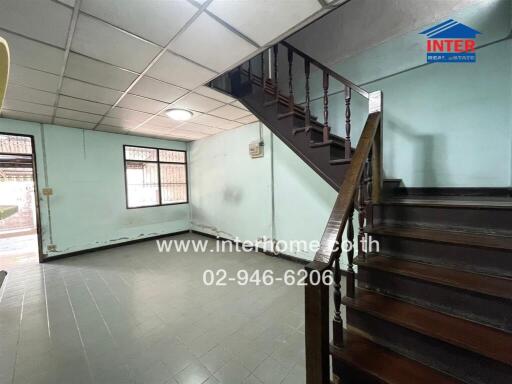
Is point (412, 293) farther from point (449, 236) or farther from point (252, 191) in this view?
point (252, 191)

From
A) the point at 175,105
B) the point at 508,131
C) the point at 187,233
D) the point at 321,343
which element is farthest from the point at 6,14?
the point at 187,233

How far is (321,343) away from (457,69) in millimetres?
2919

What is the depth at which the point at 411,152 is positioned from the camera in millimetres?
2482

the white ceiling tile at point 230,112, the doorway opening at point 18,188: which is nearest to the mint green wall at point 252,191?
the white ceiling tile at point 230,112

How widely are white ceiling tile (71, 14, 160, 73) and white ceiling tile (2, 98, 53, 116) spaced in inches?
77.9

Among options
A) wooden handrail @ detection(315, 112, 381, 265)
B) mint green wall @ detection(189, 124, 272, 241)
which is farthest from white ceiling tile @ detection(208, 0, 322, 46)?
mint green wall @ detection(189, 124, 272, 241)

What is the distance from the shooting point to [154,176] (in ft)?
18.4

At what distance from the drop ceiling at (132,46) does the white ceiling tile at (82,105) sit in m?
0.01

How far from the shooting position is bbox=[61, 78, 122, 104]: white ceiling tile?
8.18ft

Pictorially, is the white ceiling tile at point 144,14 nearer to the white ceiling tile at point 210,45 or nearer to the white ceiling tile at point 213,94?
the white ceiling tile at point 210,45

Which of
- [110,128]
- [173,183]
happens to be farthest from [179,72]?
[173,183]

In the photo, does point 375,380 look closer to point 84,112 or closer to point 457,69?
point 457,69

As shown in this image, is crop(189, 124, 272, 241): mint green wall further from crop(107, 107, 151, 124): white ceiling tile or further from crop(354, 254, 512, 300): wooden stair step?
crop(354, 254, 512, 300): wooden stair step

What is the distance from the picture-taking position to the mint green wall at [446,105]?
1.99 meters
